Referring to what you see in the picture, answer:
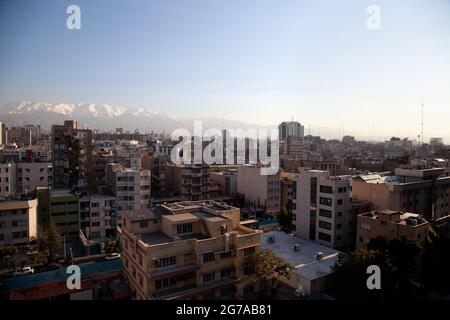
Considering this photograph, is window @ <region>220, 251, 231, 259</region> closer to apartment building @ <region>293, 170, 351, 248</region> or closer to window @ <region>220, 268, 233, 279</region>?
window @ <region>220, 268, 233, 279</region>

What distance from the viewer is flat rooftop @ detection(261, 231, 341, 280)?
8.93 metres

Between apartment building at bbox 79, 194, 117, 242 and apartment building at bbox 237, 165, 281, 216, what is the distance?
25.5 ft

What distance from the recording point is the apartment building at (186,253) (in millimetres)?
7316

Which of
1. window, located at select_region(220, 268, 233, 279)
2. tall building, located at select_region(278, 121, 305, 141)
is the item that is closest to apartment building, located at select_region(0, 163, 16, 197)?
window, located at select_region(220, 268, 233, 279)

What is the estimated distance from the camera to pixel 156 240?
321 inches

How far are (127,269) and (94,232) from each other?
22.7 ft

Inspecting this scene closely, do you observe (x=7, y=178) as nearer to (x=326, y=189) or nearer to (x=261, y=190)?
(x=261, y=190)

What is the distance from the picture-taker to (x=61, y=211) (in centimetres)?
1462

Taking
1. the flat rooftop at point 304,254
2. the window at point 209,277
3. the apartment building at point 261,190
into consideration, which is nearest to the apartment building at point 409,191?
the flat rooftop at point 304,254

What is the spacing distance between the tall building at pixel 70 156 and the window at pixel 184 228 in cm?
1326

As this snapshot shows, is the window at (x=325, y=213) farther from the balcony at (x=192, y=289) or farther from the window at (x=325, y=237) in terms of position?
the balcony at (x=192, y=289)

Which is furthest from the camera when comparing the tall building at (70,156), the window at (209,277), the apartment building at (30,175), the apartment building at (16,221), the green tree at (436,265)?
the tall building at (70,156)

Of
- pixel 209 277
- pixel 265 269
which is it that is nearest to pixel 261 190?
pixel 265 269

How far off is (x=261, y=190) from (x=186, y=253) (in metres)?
12.1
